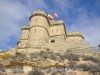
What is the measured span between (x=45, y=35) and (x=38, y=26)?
6.17ft

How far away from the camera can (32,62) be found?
12.0 metres

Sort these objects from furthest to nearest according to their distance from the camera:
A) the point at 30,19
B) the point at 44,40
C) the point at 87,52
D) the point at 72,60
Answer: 1. the point at 30,19
2. the point at 44,40
3. the point at 87,52
4. the point at 72,60

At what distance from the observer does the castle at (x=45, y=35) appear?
20438 mm

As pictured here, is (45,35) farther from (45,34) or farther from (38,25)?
(38,25)

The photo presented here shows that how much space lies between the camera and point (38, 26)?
23.3 metres

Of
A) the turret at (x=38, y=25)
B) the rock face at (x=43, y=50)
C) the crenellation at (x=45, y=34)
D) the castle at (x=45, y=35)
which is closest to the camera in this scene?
the rock face at (x=43, y=50)

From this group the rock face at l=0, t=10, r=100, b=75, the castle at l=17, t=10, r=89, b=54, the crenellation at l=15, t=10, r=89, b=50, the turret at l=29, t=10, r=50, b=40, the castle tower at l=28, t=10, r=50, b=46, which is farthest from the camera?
the turret at l=29, t=10, r=50, b=40

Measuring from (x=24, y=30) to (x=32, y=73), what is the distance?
56.4 feet

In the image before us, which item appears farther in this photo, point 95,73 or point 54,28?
point 54,28

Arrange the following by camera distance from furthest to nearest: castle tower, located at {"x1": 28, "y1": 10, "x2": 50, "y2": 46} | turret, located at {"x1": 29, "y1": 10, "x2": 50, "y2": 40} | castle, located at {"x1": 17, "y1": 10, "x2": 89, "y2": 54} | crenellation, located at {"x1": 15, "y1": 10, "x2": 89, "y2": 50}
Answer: turret, located at {"x1": 29, "y1": 10, "x2": 50, "y2": 40}
castle tower, located at {"x1": 28, "y1": 10, "x2": 50, "y2": 46}
crenellation, located at {"x1": 15, "y1": 10, "x2": 89, "y2": 50}
castle, located at {"x1": 17, "y1": 10, "x2": 89, "y2": 54}

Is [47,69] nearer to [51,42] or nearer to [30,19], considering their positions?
[51,42]

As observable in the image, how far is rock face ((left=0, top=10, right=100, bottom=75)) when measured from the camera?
39.0 ft

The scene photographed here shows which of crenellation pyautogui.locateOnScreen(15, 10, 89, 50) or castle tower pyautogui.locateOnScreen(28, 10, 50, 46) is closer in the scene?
crenellation pyautogui.locateOnScreen(15, 10, 89, 50)

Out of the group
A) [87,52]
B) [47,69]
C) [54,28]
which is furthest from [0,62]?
[54,28]
